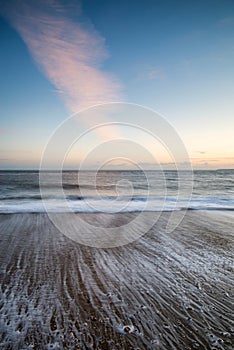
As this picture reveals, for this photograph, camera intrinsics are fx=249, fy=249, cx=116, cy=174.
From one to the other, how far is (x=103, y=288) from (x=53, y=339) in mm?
1227

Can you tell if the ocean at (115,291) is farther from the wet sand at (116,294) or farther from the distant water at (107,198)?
the distant water at (107,198)

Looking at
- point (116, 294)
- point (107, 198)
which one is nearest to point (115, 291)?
point (116, 294)

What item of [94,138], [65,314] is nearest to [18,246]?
[65,314]

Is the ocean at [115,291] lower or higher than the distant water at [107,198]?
higher

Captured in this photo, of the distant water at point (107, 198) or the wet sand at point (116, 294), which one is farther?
the distant water at point (107, 198)

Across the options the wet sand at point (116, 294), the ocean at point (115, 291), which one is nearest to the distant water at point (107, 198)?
the ocean at point (115, 291)

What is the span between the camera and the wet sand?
2666 millimetres

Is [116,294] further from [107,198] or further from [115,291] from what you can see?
[107,198]

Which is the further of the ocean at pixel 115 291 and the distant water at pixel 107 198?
the distant water at pixel 107 198

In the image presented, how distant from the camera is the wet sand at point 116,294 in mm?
2666

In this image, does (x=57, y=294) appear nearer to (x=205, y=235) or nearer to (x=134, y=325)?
(x=134, y=325)

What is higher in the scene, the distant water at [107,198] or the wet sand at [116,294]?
the wet sand at [116,294]

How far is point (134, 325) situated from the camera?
9.41 feet

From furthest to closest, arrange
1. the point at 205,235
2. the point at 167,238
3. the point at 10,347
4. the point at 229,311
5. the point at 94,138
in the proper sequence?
the point at 94,138, the point at 205,235, the point at 167,238, the point at 229,311, the point at 10,347
